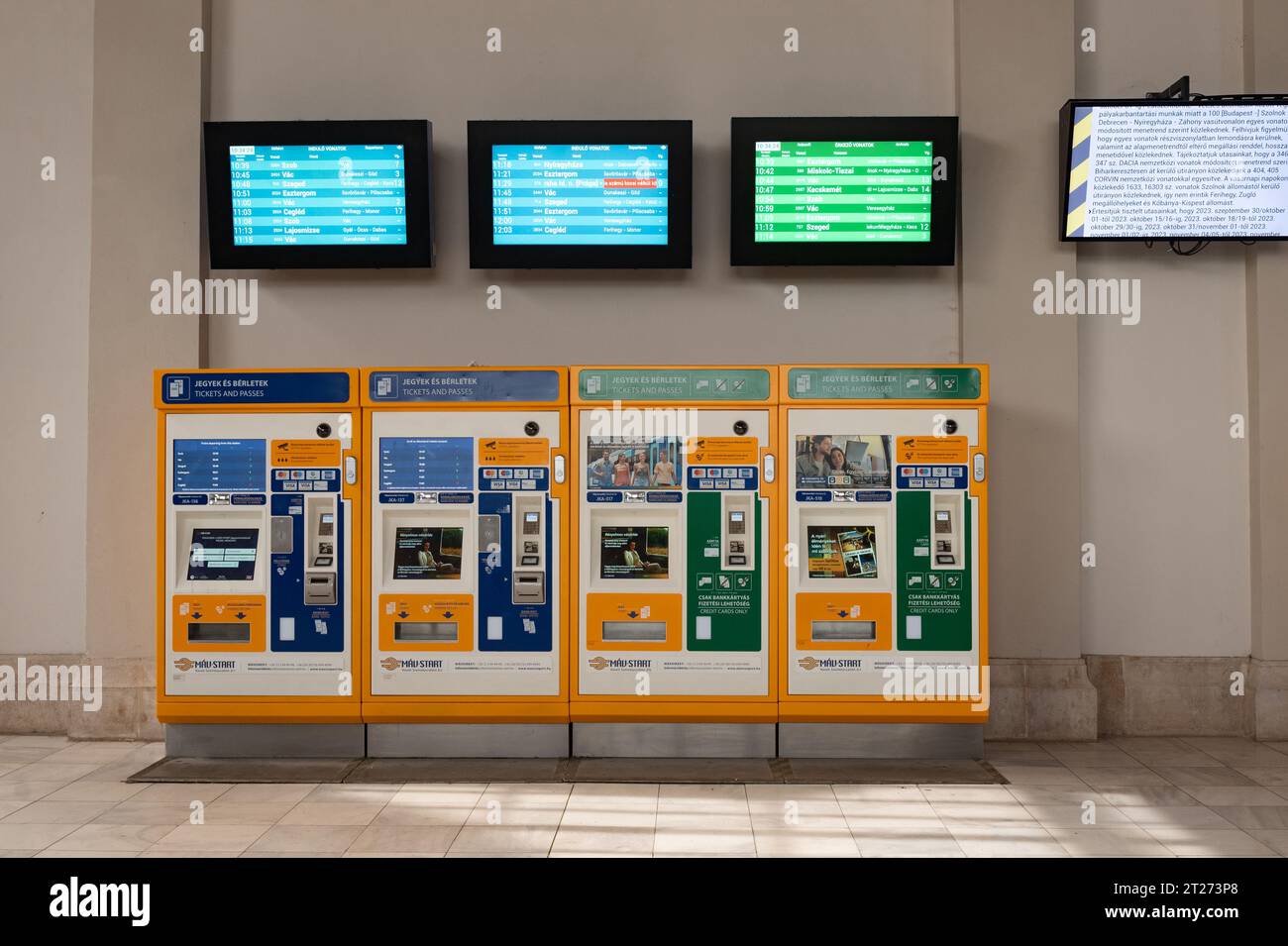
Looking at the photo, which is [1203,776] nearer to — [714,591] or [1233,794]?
[1233,794]

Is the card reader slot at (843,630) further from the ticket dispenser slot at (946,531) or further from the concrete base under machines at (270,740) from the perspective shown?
the concrete base under machines at (270,740)

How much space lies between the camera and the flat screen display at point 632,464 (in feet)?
16.9

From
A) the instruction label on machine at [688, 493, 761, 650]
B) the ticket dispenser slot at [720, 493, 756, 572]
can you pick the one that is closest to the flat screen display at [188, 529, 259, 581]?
the instruction label on machine at [688, 493, 761, 650]

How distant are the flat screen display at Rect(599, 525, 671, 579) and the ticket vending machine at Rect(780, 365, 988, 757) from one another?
2.05 ft

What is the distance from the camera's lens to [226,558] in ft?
17.0

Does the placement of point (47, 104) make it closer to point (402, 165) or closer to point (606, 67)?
point (402, 165)

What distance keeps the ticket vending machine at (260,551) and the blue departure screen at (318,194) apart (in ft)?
3.27

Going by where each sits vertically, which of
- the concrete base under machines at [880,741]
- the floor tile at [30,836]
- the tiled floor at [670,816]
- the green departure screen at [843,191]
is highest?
the green departure screen at [843,191]

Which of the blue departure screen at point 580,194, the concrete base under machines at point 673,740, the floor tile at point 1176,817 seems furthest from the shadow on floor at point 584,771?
the blue departure screen at point 580,194

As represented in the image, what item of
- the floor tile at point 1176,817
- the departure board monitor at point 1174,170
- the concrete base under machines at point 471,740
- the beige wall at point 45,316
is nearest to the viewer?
the floor tile at point 1176,817

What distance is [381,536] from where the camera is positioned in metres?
5.17

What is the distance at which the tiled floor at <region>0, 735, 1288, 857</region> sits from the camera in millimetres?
3961

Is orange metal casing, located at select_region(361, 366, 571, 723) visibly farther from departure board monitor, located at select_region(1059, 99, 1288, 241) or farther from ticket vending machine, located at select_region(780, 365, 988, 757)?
departure board monitor, located at select_region(1059, 99, 1288, 241)

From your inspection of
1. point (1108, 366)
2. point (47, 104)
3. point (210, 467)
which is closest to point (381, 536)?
point (210, 467)
